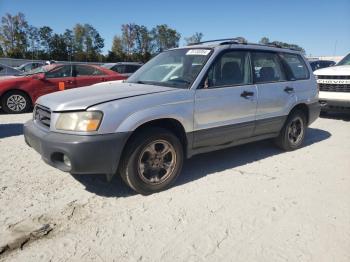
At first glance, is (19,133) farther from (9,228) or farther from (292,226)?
(292,226)

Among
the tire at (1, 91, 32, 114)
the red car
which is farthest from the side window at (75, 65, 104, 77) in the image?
the tire at (1, 91, 32, 114)

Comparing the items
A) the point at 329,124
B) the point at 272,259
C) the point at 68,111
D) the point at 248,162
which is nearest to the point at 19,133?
the point at 68,111

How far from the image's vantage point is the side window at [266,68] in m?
4.80

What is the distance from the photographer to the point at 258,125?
15.8 ft

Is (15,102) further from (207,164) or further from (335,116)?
(335,116)

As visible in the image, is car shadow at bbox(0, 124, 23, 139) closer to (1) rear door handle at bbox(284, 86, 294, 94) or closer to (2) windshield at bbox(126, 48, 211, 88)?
(2) windshield at bbox(126, 48, 211, 88)

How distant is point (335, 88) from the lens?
8.34 metres

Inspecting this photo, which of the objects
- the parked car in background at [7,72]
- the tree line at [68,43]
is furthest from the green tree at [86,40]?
the parked car in background at [7,72]

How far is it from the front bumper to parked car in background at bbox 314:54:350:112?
22.0 ft

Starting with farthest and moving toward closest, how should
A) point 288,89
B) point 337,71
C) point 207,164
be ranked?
point 337,71 → point 288,89 → point 207,164

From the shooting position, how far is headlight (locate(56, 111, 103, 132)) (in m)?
3.24

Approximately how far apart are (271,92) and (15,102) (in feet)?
23.5

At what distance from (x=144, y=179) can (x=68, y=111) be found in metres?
1.11

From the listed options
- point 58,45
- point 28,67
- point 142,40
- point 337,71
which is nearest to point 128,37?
point 142,40
